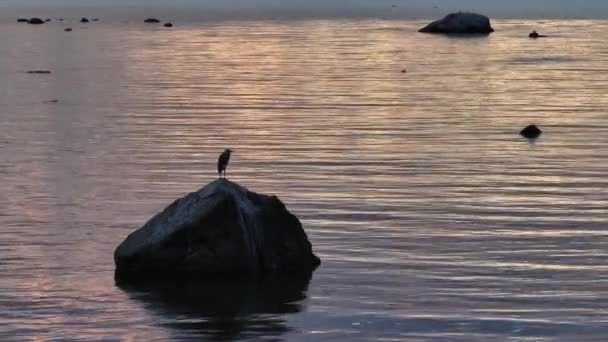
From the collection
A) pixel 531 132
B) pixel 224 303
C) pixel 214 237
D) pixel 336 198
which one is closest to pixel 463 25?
pixel 531 132

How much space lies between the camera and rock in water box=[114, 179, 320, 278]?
62.3 ft

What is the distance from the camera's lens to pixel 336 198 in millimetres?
26594

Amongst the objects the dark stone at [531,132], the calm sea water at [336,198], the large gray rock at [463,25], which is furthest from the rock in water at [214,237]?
the large gray rock at [463,25]

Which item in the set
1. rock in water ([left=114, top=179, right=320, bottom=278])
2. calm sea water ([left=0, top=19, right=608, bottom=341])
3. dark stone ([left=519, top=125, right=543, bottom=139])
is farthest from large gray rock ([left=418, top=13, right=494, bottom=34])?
rock in water ([left=114, top=179, right=320, bottom=278])

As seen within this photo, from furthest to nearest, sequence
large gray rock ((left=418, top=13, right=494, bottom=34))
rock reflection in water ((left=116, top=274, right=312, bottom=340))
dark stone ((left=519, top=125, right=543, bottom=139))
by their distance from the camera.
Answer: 1. large gray rock ((left=418, top=13, right=494, bottom=34))
2. dark stone ((left=519, top=125, right=543, bottom=139))
3. rock reflection in water ((left=116, top=274, right=312, bottom=340))

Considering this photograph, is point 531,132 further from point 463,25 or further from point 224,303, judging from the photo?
point 463,25

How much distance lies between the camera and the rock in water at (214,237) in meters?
19.0

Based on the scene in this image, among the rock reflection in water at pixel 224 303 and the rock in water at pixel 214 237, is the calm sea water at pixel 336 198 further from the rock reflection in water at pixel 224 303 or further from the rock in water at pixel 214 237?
the rock in water at pixel 214 237

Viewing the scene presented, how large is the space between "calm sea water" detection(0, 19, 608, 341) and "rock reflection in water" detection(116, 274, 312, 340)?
4 cm

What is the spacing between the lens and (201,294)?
18766 mm

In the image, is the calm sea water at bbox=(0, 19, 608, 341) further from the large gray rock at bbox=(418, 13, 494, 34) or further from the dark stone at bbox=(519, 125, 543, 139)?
the large gray rock at bbox=(418, 13, 494, 34)

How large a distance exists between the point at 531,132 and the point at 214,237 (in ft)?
68.4

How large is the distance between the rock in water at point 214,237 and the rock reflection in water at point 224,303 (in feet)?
0.67

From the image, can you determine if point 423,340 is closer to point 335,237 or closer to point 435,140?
point 335,237
